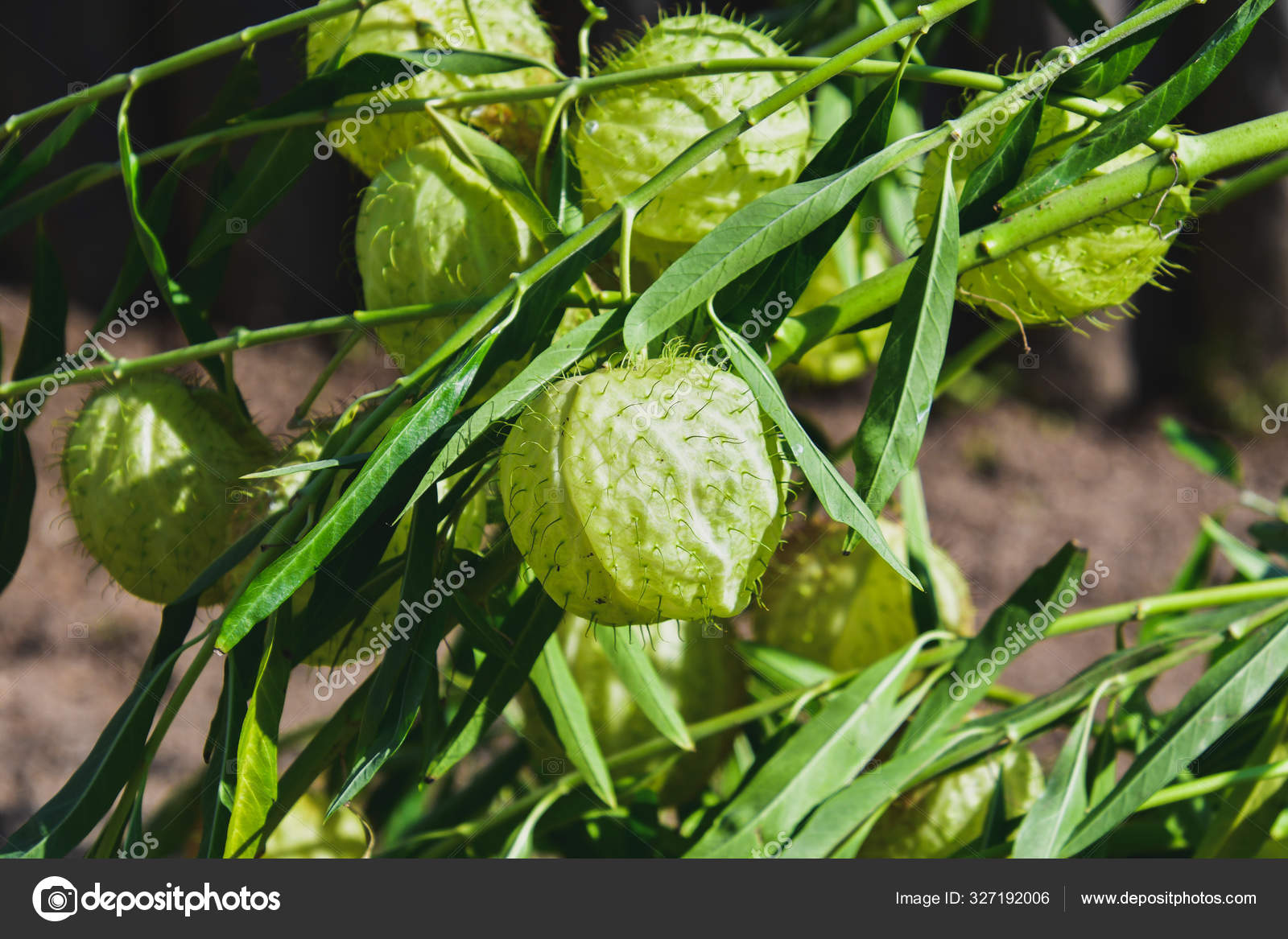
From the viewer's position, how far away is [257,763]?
426 millimetres

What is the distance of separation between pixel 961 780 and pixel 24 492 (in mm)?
582

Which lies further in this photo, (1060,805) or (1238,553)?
(1238,553)

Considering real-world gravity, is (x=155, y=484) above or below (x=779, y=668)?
above

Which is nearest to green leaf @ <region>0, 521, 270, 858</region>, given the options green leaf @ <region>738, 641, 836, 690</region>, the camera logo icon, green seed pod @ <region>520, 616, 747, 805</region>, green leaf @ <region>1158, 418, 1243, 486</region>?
the camera logo icon

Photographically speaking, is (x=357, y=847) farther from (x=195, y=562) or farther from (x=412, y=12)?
(x=412, y=12)

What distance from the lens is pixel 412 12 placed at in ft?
1.76

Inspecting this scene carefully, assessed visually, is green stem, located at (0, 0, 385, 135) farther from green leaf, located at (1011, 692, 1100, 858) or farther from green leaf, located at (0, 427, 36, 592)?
green leaf, located at (1011, 692, 1100, 858)

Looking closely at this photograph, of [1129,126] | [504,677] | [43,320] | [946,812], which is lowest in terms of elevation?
[946,812]

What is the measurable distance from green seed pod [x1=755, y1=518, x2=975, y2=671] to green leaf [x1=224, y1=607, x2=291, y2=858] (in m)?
0.35

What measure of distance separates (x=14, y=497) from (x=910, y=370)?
0.52 meters

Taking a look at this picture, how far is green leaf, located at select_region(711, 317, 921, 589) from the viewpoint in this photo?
1.15 ft

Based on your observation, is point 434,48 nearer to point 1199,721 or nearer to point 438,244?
point 438,244

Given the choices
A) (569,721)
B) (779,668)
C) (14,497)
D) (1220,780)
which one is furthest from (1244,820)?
(14,497)

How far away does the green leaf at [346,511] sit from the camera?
365 millimetres
